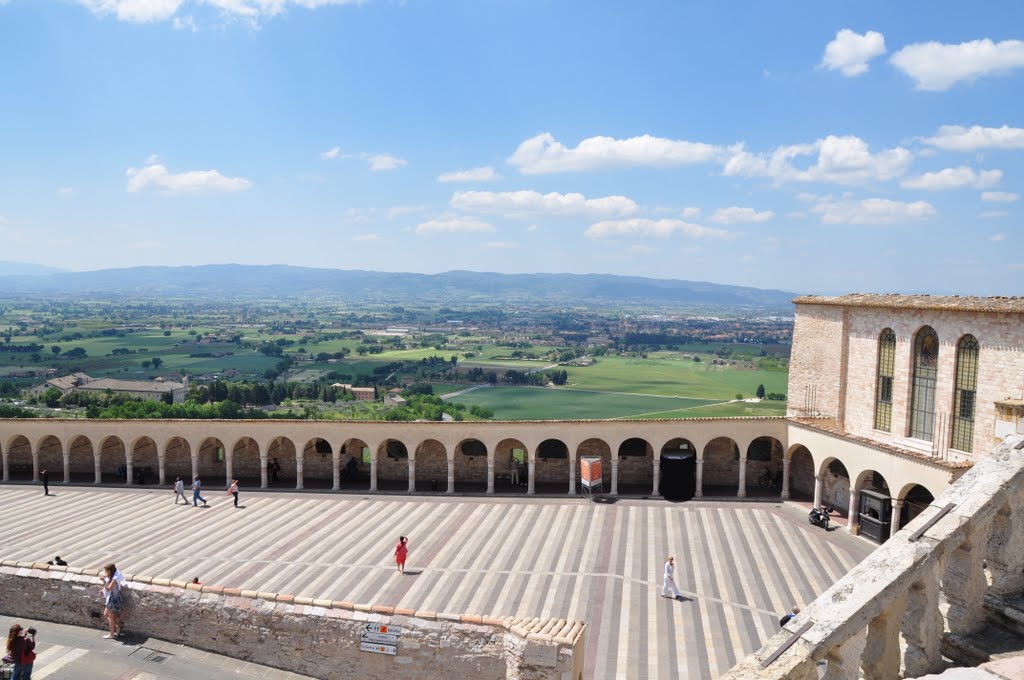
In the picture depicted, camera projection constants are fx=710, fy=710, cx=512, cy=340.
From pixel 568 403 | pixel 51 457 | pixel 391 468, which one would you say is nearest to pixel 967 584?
pixel 391 468

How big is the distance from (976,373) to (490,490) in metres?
20.3

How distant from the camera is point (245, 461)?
37562 mm

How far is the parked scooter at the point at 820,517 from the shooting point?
27891 mm

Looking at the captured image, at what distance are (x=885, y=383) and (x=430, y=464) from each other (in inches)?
828

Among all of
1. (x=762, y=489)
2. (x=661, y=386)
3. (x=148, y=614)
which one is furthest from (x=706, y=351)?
(x=148, y=614)

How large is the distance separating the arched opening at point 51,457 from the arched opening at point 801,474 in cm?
3749

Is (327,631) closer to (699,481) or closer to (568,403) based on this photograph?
(699,481)

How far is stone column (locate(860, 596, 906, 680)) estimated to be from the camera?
9.20 metres

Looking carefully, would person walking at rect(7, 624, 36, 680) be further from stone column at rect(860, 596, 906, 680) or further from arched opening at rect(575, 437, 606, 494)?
arched opening at rect(575, 437, 606, 494)

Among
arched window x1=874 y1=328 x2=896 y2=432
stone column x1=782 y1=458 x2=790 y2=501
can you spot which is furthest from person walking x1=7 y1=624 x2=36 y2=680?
stone column x1=782 y1=458 x2=790 y2=501

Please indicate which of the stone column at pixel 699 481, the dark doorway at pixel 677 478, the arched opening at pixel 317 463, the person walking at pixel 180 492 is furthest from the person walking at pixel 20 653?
the stone column at pixel 699 481

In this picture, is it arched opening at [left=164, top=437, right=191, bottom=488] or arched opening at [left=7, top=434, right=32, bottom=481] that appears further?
arched opening at [left=7, top=434, right=32, bottom=481]

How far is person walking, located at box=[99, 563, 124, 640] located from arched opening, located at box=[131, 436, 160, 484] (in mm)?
24518

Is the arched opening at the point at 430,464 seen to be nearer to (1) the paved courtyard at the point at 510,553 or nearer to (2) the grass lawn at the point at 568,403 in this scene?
(1) the paved courtyard at the point at 510,553
